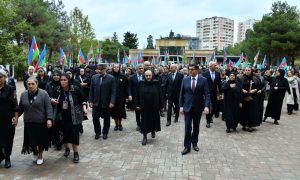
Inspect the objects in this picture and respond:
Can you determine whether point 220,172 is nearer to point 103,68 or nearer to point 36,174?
point 36,174

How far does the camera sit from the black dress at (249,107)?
32.0 feet

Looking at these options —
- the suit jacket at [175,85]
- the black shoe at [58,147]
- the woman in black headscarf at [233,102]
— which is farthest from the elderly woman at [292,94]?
the black shoe at [58,147]

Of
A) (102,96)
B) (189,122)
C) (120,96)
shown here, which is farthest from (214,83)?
(102,96)

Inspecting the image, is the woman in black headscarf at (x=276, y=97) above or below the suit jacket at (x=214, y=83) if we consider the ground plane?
below

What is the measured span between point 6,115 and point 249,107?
707 cm

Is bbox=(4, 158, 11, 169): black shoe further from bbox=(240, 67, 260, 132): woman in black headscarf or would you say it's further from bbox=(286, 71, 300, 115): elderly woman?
bbox=(286, 71, 300, 115): elderly woman

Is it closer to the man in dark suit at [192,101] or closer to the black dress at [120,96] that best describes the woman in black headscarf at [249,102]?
the man in dark suit at [192,101]

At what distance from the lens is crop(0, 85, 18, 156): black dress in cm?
597

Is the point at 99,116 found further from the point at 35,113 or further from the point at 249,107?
the point at 249,107

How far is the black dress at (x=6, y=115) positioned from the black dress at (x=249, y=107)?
6.81 m

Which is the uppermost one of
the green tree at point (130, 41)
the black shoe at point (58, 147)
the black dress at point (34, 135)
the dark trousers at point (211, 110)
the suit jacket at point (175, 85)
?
the green tree at point (130, 41)

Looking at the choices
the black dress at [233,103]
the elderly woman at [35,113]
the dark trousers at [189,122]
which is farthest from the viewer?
the black dress at [233,103]

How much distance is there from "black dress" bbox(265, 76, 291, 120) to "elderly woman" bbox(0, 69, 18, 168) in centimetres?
892

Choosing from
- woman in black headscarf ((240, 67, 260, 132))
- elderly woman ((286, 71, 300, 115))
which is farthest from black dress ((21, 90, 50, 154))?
elderly woman ((286, 71, 300, 115))
